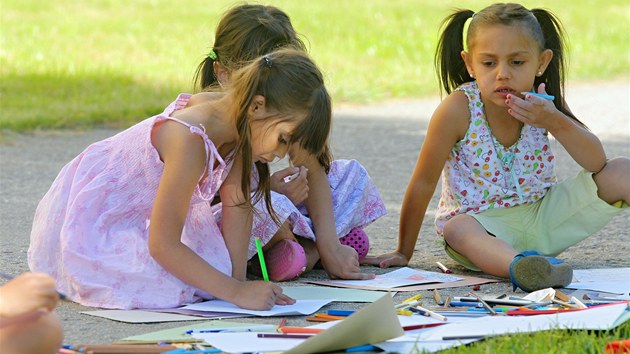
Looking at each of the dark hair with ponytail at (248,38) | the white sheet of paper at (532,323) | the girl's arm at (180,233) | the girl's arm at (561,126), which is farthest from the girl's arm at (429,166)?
the white sheet of paper at (532,323)

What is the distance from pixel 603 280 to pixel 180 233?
4.21 feet

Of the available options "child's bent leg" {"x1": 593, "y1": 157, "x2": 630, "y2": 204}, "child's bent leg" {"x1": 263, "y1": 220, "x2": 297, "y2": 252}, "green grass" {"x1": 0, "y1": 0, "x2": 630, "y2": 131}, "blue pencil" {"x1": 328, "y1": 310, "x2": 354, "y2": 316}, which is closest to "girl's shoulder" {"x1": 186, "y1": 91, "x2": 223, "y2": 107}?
"child's bent leg" {"x1": 263, "y1": 220, "x2": 297, "y2": 252}

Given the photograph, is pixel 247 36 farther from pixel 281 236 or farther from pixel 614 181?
pixel 614 181

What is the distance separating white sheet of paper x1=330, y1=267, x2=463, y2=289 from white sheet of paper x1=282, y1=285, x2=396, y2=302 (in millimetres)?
87

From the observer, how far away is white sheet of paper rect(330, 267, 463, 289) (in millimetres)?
3258

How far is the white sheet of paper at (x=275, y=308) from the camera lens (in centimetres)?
→ 285

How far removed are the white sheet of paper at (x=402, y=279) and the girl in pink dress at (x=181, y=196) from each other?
38 cm

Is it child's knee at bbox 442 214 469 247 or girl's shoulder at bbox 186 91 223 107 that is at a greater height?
girl's shoulder at bbox 186 91 223 107

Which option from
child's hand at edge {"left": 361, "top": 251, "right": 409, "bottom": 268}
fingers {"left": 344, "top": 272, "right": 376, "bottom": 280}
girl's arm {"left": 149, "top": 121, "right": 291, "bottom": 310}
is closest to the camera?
girl's arm {"left": 149, "top": 121, "right": 291, "bottom": 310}

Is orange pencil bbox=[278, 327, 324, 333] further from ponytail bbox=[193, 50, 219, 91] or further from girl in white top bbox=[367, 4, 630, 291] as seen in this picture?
ponytail bbox=[193, 50, 219, 91]

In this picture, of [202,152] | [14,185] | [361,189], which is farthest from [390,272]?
[14,185]

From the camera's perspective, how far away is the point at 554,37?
144 inches

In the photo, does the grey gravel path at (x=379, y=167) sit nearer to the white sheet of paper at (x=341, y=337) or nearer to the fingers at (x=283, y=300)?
the fingers at (x=283, y=300)

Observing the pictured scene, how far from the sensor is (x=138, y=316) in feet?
9.38
